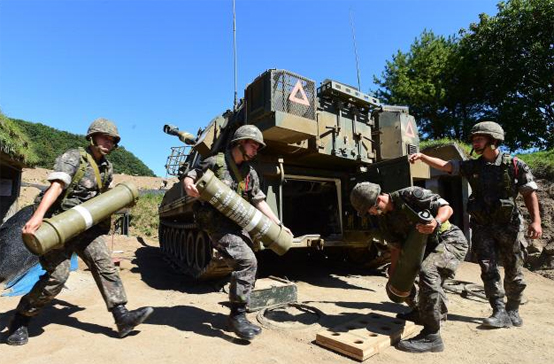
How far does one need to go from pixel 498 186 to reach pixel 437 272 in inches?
53.7

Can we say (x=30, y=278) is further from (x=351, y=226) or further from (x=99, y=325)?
(x=351, y=226)

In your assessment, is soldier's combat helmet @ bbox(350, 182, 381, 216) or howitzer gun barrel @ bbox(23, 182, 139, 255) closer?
howitzer gun barrel @ bbox(23, 182, 139, 255)

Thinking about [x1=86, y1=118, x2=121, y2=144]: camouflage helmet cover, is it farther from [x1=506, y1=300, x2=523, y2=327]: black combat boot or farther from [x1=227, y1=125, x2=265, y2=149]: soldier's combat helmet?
[x1=506, y1=300, x2=523, y2=327]: black combat boot

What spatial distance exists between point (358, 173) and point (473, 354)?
3.97 metres

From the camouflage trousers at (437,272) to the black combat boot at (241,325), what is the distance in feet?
4.77

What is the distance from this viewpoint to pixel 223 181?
145 inches

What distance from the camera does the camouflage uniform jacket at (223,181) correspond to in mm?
3588

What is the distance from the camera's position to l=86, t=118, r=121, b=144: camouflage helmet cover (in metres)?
3.49

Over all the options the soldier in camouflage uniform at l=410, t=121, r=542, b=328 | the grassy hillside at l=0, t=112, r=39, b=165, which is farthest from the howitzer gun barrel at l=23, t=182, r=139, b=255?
the grassy hillside at l=0, t=112, r=39, b=165

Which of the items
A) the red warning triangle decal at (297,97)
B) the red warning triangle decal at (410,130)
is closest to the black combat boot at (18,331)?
the red warning triangle decal at (297,97)

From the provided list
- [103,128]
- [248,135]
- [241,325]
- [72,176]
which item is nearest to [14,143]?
[103,128]

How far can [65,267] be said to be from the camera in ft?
10.9

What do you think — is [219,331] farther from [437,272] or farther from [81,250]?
[437,272]

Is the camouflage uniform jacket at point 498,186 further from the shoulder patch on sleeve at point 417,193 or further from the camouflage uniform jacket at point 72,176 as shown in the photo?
the camouflage uniform jacket at point 72,176
